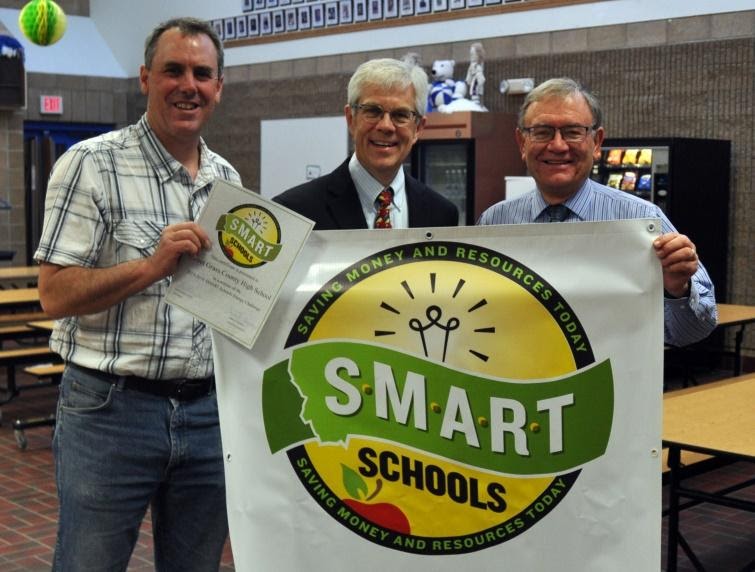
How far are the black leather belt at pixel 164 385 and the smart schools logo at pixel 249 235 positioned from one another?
0.40 metres

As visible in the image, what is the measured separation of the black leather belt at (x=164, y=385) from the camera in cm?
244

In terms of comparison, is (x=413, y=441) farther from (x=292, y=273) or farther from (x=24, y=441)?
(x=24, y=441)

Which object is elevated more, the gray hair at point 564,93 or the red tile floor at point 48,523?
the gray hair at point 564,93

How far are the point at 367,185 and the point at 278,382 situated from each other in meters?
0.67

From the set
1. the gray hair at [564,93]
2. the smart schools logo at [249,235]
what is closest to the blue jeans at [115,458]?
the smart schools logo at [249,235]

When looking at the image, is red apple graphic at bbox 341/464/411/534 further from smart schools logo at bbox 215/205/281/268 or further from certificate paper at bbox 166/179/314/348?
smart schools logo at bbox 215/205/281/268

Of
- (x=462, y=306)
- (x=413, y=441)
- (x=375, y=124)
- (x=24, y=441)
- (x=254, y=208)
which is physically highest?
(x=375, y=124)

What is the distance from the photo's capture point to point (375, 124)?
8.57 feet

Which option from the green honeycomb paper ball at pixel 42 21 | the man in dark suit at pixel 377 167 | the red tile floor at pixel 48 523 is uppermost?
the green honeycomb paper ball at pixel 42 21

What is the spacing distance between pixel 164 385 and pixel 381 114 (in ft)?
2.68

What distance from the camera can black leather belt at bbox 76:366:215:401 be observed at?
2438 mm

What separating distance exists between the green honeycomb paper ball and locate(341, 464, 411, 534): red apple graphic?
9.34m

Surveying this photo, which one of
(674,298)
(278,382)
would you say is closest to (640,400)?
(674,298)

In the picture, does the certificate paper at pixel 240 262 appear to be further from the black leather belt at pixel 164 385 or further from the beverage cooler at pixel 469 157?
the beverage cooler at pixel 469 157
